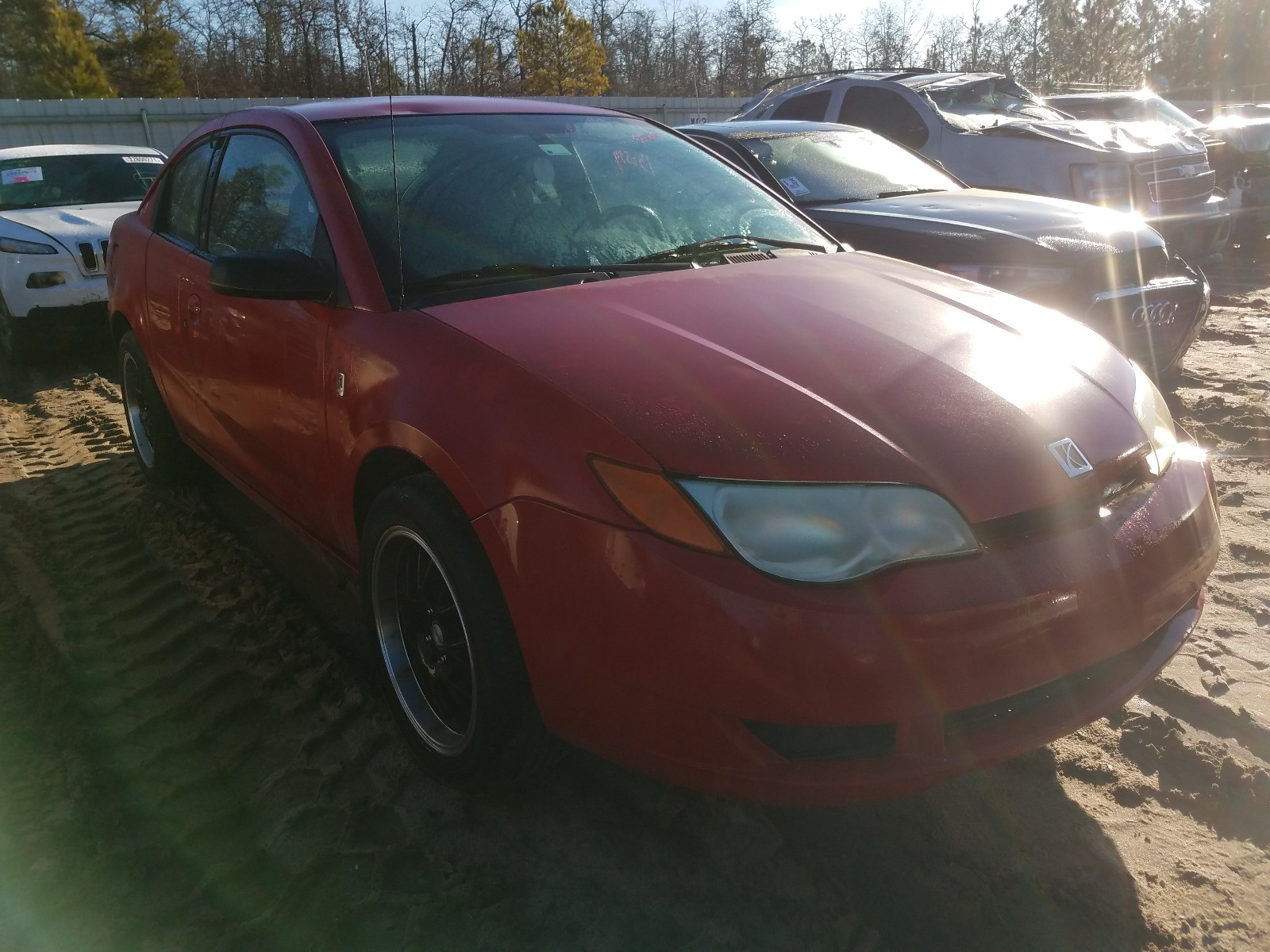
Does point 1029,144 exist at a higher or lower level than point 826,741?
higher

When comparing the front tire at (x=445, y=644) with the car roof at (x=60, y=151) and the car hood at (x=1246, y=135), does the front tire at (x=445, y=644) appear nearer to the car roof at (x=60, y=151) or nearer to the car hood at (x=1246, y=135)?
the car roof at (x=60, y=151)

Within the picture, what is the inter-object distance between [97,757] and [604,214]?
6.44 feet

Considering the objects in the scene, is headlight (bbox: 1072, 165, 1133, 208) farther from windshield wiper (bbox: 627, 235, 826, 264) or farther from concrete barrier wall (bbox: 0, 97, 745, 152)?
concrete barrier wall (bbox: 0, 97, 745, 152)

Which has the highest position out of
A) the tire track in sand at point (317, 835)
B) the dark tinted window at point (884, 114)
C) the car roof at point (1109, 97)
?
the car roof at point (1109, 97)

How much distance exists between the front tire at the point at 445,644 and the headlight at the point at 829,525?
0.55 metres

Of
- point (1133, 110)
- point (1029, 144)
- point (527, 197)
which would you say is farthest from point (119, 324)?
point (1133, 110)

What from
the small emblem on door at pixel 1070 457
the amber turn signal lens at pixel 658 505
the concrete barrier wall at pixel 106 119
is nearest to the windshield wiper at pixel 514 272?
the amber turn signal lens at pixel 658 505

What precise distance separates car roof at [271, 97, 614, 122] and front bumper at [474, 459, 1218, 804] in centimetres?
164

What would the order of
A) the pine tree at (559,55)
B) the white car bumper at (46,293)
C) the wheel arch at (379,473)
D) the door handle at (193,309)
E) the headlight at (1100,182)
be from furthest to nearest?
the pine tree at (559,55) < the headlight at (1100,182) < the white car bumper at (46,293) < the door handle at (193,309) < the wheel arch at (379,473)

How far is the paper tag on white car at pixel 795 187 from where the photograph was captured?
18.9 ft

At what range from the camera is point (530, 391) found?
6.51 feet

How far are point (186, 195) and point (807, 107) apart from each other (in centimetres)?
635

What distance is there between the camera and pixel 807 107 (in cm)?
878

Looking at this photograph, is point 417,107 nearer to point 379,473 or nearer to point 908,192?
point 379,473
